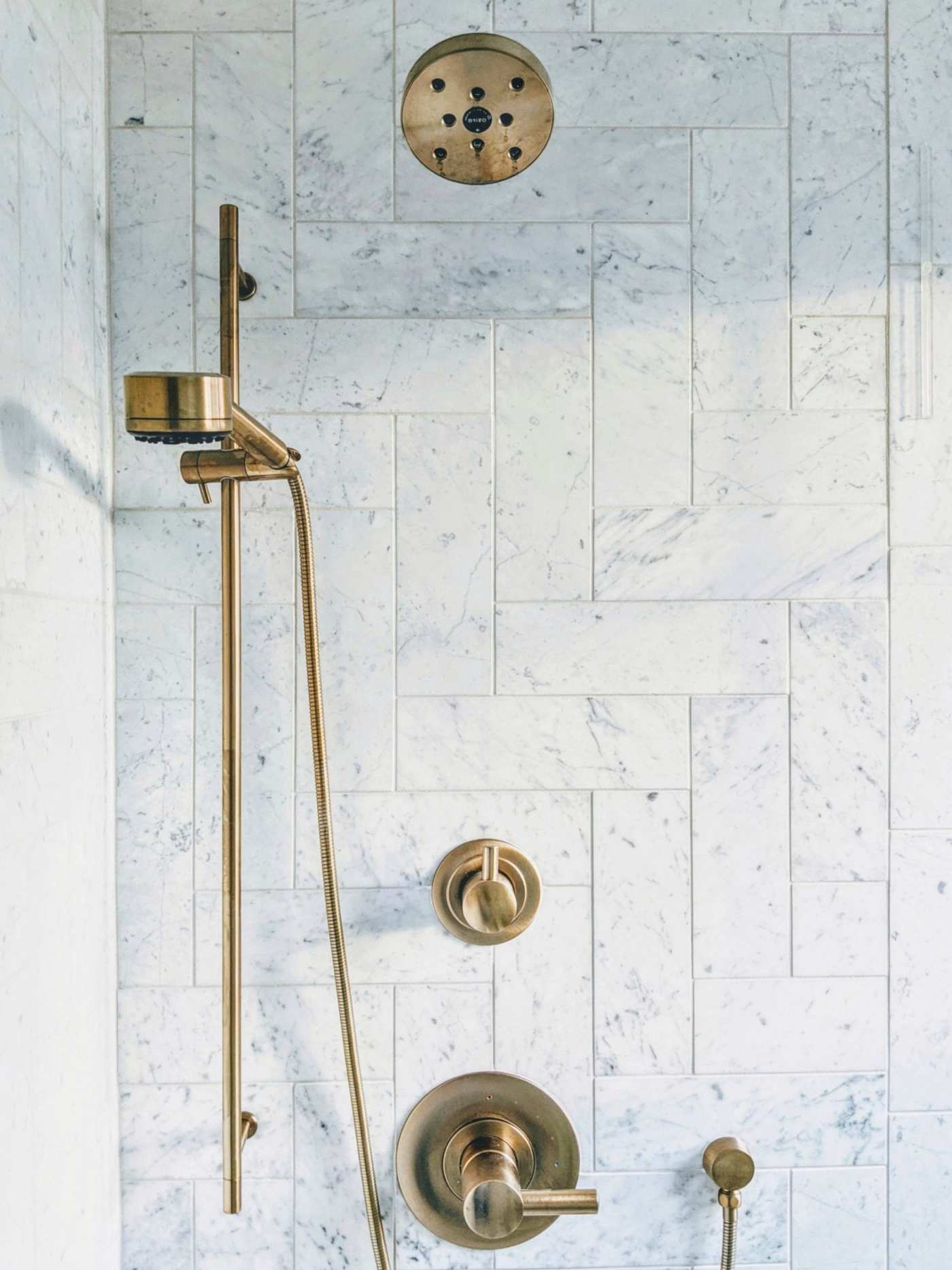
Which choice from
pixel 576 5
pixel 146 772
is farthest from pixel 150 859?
pixel 576 5

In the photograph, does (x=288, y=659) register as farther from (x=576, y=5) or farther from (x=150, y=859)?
(x=576, y=5)

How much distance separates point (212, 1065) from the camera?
1128 millimetres

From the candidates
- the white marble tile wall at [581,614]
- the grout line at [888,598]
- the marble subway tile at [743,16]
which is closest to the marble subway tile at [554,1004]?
the white marble tile wall at [581,614]

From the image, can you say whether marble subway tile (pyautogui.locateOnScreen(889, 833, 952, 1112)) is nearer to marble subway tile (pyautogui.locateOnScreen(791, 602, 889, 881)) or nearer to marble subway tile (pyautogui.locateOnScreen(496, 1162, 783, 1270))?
marble subway tile (pyautogui.locateOnScreen(791, 602, 889, 881))

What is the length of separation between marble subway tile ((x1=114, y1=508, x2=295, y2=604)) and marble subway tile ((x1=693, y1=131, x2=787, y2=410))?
0.51m

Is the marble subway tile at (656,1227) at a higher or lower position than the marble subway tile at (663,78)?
lower

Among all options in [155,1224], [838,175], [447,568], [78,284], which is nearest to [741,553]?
[447,568]

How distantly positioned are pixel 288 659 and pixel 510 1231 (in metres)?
0.63

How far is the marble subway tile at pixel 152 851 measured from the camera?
112 cm

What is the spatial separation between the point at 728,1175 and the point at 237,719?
75 centimetres

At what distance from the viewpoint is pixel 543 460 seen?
1136 millimetres

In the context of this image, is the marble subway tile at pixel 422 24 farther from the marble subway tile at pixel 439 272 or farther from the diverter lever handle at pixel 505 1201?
the diverter lever handle at pixel 505 1201

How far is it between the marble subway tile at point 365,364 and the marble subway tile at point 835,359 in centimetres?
36

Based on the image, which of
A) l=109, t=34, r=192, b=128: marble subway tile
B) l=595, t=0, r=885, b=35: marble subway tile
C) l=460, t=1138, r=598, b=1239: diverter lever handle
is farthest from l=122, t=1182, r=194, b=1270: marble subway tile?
l=595, t=0, r=885, b=35: marble subway tile
